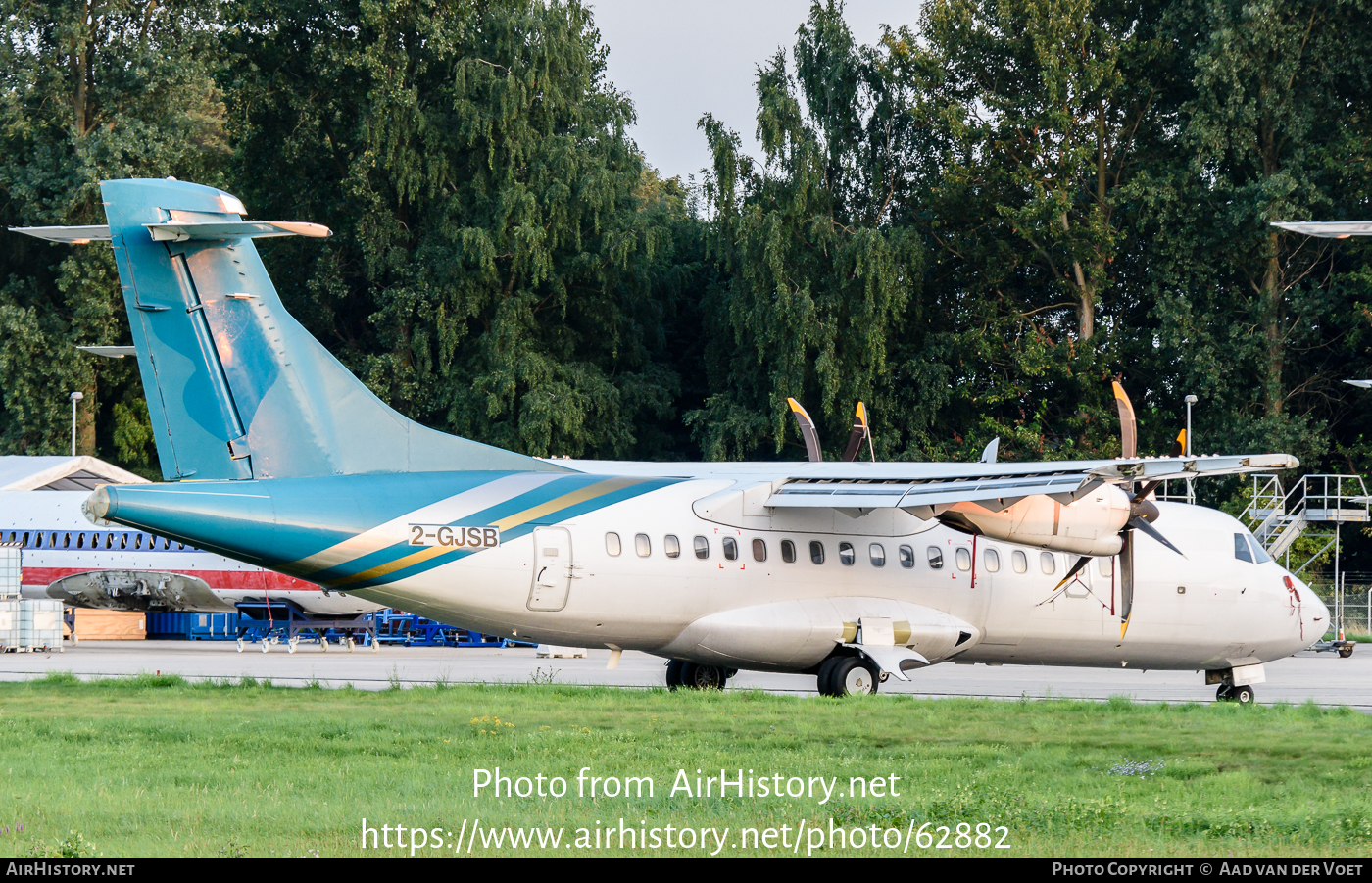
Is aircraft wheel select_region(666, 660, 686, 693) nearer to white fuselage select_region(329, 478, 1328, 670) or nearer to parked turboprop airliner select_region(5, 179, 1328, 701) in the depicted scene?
parked turboprop airliner select_region(5, 179, 1328, 701)

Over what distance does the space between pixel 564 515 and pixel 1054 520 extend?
21.2ft

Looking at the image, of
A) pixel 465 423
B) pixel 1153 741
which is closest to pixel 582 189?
pixel 465 423

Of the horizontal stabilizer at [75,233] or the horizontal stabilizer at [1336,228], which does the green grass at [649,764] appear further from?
the horizontal stabilizer at [75,233]

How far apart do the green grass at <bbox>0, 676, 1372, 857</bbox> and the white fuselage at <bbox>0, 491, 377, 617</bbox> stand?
15752 millimetres

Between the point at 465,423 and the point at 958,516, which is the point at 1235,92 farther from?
the point at 958,516

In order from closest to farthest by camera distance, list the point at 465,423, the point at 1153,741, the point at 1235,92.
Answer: the point at 1153,741 < the point at 1235,92 < the point at 465,423

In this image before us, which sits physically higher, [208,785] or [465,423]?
[465,423]

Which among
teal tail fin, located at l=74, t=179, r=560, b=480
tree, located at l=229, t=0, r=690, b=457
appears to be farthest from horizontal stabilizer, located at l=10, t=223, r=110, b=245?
tree, located at l=229, t=0, r=690, b=457

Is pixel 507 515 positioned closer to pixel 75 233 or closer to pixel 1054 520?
pixel 75 233

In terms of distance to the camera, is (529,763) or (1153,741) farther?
(1153,741)

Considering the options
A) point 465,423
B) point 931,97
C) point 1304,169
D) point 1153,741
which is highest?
point 931,97

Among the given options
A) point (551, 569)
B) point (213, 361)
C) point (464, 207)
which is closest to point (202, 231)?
point (213, 361)

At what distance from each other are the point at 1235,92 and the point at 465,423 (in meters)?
27.1

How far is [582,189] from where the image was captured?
48281 mm
